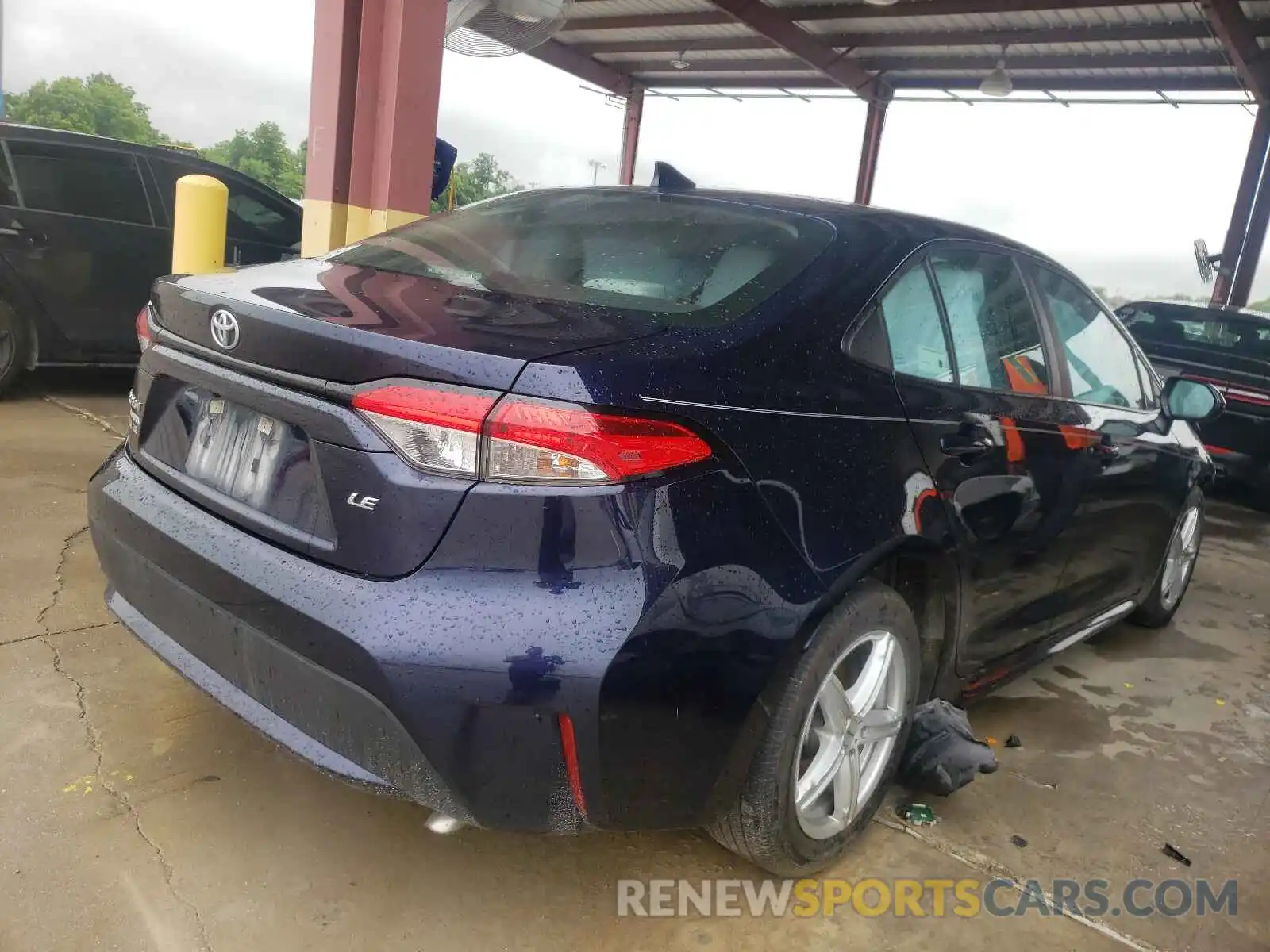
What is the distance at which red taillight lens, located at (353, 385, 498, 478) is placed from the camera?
1530 mm

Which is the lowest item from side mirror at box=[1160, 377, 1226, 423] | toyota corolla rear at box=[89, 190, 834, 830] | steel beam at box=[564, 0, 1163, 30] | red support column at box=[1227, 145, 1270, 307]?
toyota corolla rear at box=[89, 190, 834, 830]

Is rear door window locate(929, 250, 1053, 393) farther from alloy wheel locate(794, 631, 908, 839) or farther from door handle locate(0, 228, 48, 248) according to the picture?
door handle locate(0, 228, 48, 248)

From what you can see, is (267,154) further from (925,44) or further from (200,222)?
(200,222)

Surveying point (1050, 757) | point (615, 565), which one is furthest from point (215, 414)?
point (1050, 757)

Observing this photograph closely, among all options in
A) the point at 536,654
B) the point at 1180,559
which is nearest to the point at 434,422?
the point at 536,654

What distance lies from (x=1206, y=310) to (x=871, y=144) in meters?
8.51

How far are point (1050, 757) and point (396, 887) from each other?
6.46 ft

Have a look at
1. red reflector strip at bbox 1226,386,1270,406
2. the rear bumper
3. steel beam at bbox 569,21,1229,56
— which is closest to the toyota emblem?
the rear bumper

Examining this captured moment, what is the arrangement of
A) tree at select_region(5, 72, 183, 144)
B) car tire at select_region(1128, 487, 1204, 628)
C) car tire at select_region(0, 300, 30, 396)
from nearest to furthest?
car tire at select_region(1128, 487, 1204, 628) < car tire at select_region(0, 300, 30, 396) < tree at select_region(5, 72, 183, 144)

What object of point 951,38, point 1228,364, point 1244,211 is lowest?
point 1228,364

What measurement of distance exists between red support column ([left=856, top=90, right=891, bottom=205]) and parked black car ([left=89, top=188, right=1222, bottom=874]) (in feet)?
43.6

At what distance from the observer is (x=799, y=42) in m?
12.8

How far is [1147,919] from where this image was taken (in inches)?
85.4

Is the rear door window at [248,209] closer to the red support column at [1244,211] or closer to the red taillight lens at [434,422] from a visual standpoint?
the red taillight lens at [434,422]
